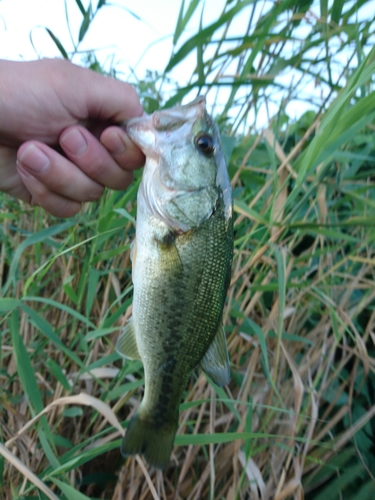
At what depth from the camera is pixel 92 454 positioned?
1.06 meters

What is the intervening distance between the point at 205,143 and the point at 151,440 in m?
0.87

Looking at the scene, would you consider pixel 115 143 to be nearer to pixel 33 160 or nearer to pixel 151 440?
pixel 33 160

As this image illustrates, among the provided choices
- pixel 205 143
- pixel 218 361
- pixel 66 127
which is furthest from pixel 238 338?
pixel 66 127

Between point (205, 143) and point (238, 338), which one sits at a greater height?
point (205, 143)

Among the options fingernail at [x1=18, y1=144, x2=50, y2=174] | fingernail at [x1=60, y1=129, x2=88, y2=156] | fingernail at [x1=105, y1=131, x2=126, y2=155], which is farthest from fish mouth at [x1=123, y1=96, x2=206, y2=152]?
fingernail at [x1=18, y1=144, x2=50, y2=174]

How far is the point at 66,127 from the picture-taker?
125 cm

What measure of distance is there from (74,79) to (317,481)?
1.77 m

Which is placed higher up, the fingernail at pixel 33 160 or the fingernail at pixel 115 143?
the fingernail at pixel 115 143

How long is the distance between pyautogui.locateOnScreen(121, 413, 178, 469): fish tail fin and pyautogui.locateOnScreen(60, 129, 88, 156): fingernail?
2.79ft

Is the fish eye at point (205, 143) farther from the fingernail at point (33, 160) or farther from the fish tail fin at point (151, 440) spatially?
the fish tail fin at point (151, 440)

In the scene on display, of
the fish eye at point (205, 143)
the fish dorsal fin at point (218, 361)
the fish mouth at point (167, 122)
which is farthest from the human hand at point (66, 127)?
the fish dorsal fin at point (218, 361)

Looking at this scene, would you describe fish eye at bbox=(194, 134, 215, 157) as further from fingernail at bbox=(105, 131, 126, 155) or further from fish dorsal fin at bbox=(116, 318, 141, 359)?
fish dorsal fin at bbox=(116, 318, 141, 359)

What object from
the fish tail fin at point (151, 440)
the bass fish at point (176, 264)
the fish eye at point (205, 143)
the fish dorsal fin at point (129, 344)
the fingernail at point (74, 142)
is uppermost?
the fish eye at point (205, 143)

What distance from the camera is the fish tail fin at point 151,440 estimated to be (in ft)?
3.35
